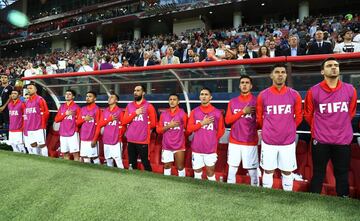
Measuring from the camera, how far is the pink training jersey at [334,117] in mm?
3498

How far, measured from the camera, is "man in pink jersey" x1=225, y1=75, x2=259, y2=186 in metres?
4.26

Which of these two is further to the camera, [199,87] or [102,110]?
[102,110]

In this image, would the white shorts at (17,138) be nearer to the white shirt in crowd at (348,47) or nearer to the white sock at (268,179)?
the white sock at (268,179)

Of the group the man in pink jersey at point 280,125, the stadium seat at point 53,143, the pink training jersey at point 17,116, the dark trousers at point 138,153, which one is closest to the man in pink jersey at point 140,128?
the dark trousers at point 138,153

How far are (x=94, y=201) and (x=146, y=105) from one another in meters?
2.53

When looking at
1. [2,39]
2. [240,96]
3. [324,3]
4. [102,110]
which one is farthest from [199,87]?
[2,39]

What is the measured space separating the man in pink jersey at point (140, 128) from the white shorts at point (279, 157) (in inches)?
78.1

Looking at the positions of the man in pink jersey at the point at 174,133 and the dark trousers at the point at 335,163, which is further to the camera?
the man in pink jersey at the point at 174,133

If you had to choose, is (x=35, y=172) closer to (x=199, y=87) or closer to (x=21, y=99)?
(x=199, y=87)

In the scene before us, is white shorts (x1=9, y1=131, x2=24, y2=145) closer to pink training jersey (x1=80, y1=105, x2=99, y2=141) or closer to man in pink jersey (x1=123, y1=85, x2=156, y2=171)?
pink training jersey (x1=80, y1=105, x2=99, y2=141)

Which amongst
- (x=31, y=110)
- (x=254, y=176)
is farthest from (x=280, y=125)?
(x=31, y=110)

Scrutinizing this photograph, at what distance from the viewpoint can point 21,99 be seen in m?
7.69

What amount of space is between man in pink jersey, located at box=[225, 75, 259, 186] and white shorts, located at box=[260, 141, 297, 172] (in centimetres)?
32

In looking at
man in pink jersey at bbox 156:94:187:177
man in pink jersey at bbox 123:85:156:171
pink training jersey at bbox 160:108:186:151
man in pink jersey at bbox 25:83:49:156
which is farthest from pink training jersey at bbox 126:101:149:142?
man in pink jersey at bbox 25:83:49:156
